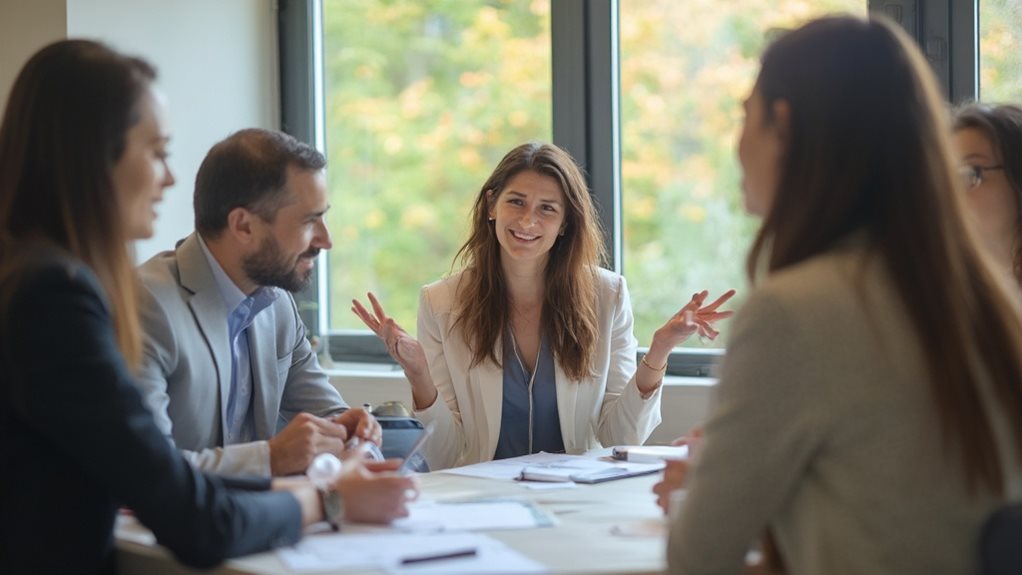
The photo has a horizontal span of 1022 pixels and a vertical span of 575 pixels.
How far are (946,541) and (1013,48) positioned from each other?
91.4 inches

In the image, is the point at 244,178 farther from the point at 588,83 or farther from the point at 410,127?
the point at 410,127

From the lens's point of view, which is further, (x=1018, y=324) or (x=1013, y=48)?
(x=1013, y=48)

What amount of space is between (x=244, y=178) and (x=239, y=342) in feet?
1.24

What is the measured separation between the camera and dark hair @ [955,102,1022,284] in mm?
2486

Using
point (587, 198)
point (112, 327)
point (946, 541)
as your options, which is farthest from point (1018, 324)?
point (587, 198)

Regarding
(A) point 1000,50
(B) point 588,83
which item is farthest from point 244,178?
(A) point 1000,50

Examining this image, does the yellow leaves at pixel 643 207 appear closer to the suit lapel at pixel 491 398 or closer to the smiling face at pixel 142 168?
the suit lapel at pixel 491 398

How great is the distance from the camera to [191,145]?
4.09m

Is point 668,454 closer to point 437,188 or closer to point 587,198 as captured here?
point 587,198

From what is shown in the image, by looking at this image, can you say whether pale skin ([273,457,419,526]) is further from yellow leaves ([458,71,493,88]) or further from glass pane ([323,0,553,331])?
yellow leaves ([458,71,493,88])

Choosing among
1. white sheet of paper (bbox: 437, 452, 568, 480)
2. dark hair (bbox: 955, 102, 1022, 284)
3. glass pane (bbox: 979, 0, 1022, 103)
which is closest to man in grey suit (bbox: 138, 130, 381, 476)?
white sheet of paper (bbox: 437, 452, 568, 480)

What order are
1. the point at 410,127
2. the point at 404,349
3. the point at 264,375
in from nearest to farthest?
1. the point at 264,375
2. the point at 404,349
3. the point at 410,127

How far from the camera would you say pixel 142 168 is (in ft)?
5.69

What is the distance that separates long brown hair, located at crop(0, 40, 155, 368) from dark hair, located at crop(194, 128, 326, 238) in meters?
0.82
